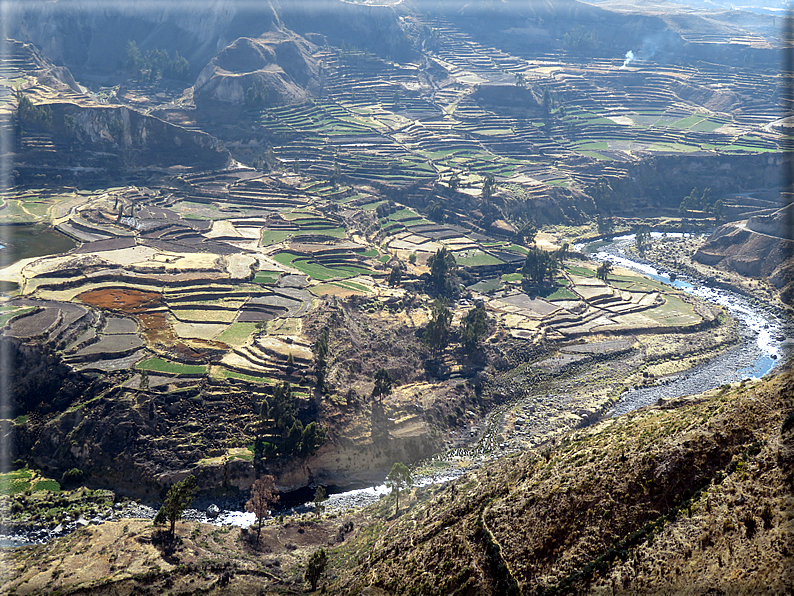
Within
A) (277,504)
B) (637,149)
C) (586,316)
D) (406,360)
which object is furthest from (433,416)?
(637,149)

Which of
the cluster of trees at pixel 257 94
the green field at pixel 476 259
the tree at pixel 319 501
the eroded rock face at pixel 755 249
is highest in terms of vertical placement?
the cluster of trees at pixel 257 94

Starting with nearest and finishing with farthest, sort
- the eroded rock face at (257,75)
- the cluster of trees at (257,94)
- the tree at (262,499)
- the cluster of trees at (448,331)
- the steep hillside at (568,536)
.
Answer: the steep hillside at (568,536)
the tree at (262,499)
the cluster of trees at (448,331)
the cluster of trees at (257,94)
the eroded rock face at (257,75)

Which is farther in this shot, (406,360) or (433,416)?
(406,360)

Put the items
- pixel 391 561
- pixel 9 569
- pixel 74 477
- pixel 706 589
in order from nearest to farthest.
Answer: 1. pixel 706 589
2. pixel 391 561
3. pixel 9 569
4. pixel 74 477

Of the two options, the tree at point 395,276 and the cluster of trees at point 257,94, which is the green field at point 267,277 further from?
the cluster of trees at point 257,94

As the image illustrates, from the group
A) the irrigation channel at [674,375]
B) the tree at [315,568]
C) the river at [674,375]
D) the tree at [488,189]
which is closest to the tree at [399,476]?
the irrigation channel at [674,375]

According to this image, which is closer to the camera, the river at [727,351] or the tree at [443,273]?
the river at [727,351]

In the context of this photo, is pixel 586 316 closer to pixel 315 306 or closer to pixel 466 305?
pixel 466 305

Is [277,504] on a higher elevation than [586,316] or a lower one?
lower
